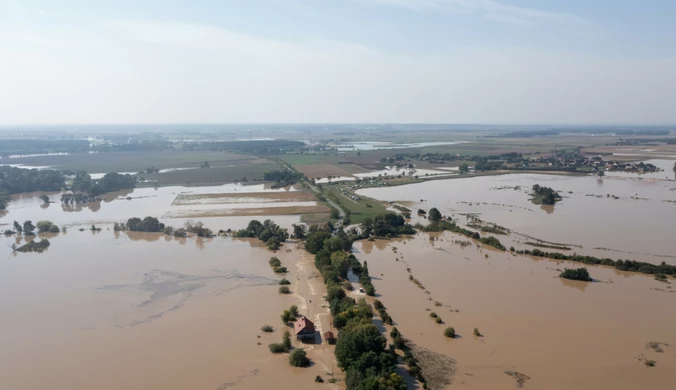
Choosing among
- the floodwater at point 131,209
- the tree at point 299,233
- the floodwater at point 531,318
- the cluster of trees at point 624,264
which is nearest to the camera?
the floodwater at point 531,318

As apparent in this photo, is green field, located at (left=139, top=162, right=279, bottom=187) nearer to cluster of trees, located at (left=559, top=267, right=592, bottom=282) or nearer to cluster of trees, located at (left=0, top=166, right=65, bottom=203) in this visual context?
cluster of trees, located at (left=0, top=166, right=65, bottom=203)

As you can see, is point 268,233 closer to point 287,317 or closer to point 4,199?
point 287,317

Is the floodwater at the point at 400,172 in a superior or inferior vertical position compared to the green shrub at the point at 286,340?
superior

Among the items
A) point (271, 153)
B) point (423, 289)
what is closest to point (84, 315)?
point (423, 289)

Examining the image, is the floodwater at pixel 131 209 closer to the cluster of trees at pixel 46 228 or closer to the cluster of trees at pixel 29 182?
the cluster of trees at pixel 29 182

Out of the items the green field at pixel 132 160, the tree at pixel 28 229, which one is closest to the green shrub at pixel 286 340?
the tree at pixel 28 229

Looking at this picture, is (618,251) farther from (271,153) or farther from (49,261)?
(271,153)

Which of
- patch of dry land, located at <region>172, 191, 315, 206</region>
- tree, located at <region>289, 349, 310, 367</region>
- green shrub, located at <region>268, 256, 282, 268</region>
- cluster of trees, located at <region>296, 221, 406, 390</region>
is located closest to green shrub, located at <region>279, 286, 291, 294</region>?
cluster of trees, located at <region>296, 221, 406, 390</region>
